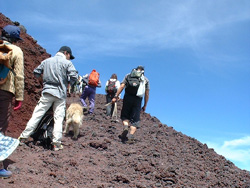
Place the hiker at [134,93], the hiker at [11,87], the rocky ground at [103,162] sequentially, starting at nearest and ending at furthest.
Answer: the hiker at [11,87]
the rocky ground at [103,162]
the hiker at [134,93]

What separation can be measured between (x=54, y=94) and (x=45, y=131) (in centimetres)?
93

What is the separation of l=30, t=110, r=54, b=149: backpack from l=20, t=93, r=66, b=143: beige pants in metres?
0.24

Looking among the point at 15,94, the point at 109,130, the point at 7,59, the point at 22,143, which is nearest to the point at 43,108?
the point at 22,143

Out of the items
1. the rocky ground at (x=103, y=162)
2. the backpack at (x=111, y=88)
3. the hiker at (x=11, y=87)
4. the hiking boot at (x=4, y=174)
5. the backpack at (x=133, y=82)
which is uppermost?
the backpack at (x=111, y=88)

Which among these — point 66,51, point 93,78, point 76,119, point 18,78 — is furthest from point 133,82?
point 18,78

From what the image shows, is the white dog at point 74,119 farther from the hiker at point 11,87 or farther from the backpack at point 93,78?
the hiker at point 11,87

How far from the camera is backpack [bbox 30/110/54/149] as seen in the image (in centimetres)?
613

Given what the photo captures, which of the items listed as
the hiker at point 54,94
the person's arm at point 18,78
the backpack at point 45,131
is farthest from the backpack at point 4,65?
the backpack at point 45,131

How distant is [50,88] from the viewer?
588 centimetres

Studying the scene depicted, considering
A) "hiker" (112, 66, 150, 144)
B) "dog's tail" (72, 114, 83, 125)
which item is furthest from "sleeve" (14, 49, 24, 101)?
"hiker" (112, 66, 150, 144)

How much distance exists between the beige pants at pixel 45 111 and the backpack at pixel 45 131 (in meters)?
0.24

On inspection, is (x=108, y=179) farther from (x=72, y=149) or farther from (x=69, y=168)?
(x=72, y=149)

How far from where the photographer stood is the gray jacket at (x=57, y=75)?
19.4 ft

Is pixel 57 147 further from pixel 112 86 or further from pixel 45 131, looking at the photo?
pixel 112 86
